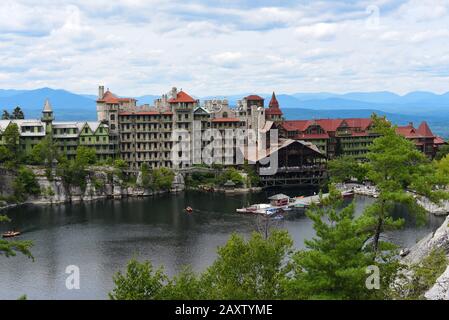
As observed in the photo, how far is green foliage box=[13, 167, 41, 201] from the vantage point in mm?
74438

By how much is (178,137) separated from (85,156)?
1511 centimetres

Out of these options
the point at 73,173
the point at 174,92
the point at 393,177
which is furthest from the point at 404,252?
the point at 174,92

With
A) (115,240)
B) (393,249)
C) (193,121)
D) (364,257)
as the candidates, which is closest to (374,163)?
(393,249)

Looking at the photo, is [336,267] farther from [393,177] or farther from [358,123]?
[358,123]

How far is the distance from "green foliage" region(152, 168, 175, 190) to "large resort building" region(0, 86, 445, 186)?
3.34 metres

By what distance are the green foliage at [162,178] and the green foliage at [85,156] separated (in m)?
8.40

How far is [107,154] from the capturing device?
291ft

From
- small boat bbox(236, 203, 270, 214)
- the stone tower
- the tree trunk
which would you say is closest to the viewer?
the tree trunk

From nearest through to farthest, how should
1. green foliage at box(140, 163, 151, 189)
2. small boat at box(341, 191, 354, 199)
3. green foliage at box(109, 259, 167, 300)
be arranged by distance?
1. green foliage at box(109, 259, 167, 300)
2. small boat at box(341, 191, 354, 199)
3. green foliage at box(140, 163, 151, 189)

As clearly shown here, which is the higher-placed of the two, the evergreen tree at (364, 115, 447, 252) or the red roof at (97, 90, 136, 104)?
the red roof at (97, 90, 136, 104)

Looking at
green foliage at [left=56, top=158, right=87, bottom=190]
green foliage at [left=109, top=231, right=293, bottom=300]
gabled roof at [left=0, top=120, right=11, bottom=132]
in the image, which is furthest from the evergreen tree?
gabled roof at [left=0, top=120, right=11, bottom=132]

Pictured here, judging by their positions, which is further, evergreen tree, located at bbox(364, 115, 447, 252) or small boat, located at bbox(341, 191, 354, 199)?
small boat, located at bbox(341, 191, 354, 199)

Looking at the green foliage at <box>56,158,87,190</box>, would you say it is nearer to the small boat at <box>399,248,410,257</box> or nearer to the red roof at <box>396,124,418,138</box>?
the small boat at <box>399,248,410,257</box>
